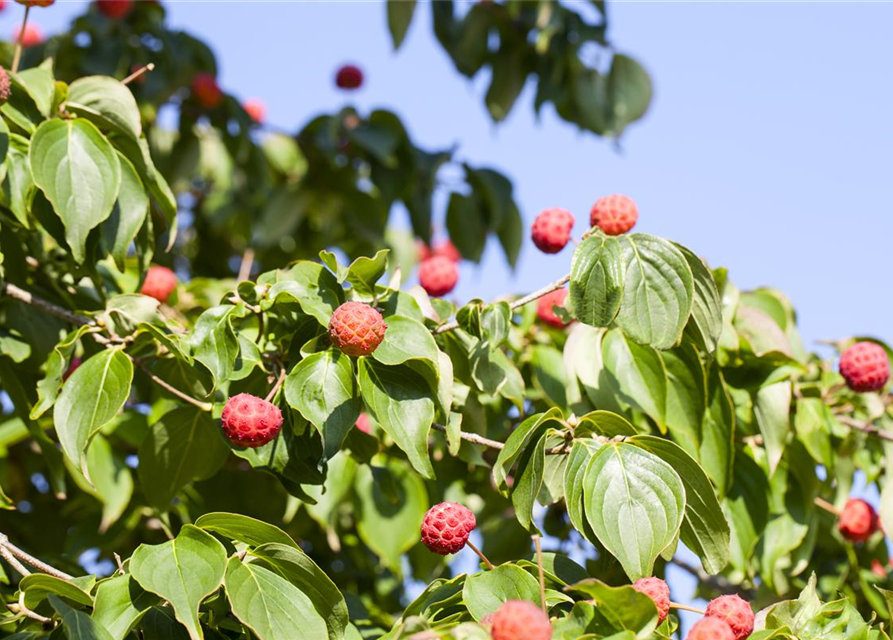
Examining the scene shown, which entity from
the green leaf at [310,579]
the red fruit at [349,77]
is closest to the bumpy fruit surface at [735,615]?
the green leaf at [310,579]

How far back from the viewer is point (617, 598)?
1282 millimetres

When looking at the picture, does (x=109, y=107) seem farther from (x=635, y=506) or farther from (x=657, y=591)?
(x=657, y=591)

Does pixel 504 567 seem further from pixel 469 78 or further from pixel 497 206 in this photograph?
pixel 469 78

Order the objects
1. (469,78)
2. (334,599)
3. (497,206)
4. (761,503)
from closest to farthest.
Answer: (334,599)
(761,503)
(497,206)
(469,78)

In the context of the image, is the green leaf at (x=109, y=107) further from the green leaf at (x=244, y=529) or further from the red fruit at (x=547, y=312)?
the red fruit at (x=547, y=312)

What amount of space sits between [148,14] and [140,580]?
114 inches

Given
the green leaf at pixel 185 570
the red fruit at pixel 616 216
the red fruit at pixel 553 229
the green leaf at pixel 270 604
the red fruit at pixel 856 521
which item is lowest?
the red fruit at pixel 856 521

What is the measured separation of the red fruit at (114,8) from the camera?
370 centimetres

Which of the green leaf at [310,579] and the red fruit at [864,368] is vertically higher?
the red fruit at [864,368]

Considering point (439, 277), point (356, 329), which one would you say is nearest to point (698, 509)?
point (356, 329)

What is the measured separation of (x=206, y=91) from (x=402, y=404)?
234 cm

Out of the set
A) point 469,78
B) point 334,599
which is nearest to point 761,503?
point 334,599

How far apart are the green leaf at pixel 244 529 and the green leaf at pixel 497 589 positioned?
27cm

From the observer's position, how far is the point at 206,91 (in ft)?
12.0
